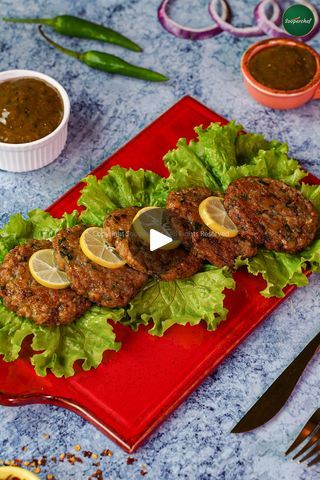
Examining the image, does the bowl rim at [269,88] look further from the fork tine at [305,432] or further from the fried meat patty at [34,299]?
the fork tine at [305,432]

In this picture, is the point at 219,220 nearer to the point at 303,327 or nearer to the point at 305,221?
the point at 305,221

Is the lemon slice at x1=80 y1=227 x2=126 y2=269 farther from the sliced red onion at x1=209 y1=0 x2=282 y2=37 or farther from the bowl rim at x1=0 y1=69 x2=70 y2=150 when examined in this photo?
the sliced red onion at x1=209 y1=0 x2=282 y2=37

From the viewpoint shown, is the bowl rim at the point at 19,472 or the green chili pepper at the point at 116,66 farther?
the green chili pepper at the point at 116,66

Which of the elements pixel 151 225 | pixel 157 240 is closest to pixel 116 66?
pixel 151 225

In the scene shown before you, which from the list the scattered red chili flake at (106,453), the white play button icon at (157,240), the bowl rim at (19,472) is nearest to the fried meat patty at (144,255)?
the white play button icon at (157,240)

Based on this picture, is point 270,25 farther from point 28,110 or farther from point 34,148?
point 34,148

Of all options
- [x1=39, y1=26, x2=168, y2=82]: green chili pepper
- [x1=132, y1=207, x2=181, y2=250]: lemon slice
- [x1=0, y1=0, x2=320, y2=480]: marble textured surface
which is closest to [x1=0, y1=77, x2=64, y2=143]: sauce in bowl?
[x1=0, y1=0, x2=320, y2=480]: marble textured surface
